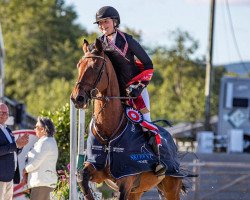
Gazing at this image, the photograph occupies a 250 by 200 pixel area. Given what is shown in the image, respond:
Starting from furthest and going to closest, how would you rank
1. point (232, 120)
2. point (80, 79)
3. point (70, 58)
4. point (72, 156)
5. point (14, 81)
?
point (14, 81) < point (70, 58) < point (232, 120) < point (72, 156) < point (80, 79)

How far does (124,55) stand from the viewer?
1080cm

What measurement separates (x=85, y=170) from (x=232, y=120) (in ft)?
103

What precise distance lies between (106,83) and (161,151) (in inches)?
52.8

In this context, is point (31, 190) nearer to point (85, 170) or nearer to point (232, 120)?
point (85, 170)

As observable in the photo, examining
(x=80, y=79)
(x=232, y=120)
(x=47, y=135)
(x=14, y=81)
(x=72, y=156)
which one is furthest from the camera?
(x=14, y=81)

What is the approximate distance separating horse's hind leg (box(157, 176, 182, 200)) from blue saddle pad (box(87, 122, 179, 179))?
1.33 m

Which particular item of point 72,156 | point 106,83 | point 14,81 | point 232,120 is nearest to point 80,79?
point 106,83

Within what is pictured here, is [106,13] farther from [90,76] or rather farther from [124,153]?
[124,153]

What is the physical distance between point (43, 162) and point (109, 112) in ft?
7.01

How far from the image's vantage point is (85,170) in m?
10.4

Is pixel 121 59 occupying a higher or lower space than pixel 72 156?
higher

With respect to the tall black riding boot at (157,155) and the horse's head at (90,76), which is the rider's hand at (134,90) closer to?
the horse's head at (90,76)

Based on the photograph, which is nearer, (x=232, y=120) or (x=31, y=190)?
(x=31, y=190)

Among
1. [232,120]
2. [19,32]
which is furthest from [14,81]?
[232,120]
